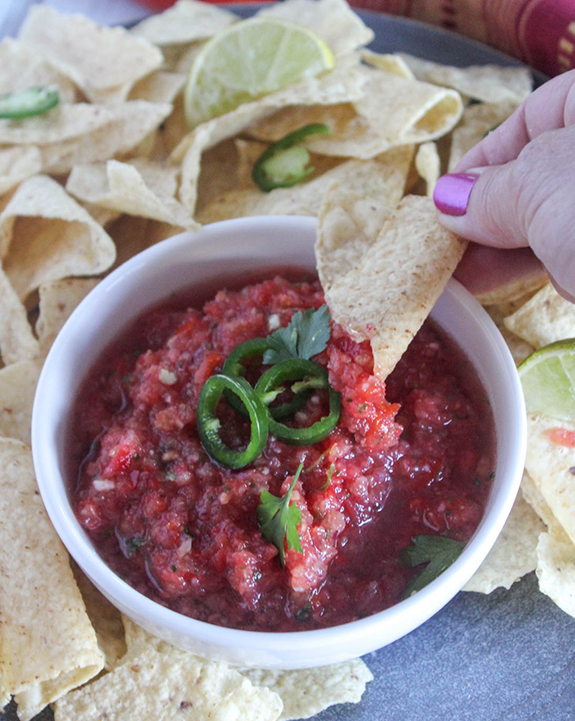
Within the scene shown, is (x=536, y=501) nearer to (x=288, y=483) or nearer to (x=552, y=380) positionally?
(x=552, y=380)

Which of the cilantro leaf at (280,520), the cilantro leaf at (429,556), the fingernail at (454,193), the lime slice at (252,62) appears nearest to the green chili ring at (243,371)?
the cilantro leaf at (280,520)

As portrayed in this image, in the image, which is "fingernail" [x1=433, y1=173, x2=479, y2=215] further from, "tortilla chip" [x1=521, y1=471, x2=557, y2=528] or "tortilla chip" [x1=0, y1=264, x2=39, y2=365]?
"tortilla chip" [x1=0, y1=264, x2=39, y2=365]

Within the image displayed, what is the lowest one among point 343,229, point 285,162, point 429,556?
point 429,556

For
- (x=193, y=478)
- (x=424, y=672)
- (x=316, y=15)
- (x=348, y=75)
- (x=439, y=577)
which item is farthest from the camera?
(x=316, y=15)

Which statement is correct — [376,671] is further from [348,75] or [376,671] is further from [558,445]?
[348,75]

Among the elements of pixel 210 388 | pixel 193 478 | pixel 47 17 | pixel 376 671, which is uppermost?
pixel 47 17

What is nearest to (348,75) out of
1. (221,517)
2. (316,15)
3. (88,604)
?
(316,15)

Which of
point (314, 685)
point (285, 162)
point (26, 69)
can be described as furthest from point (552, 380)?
point (26, 69)
